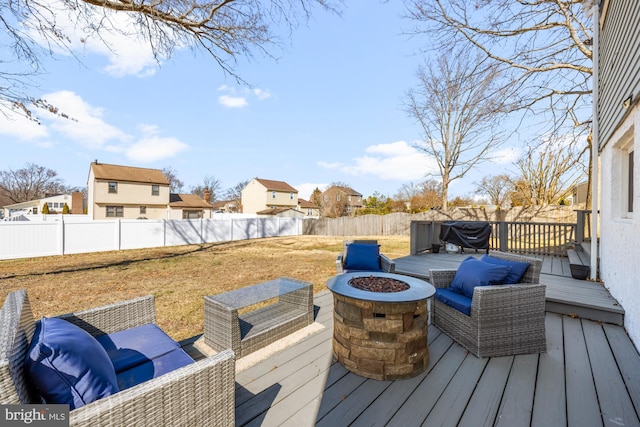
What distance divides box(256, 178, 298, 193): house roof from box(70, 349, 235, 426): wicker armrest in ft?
99.5

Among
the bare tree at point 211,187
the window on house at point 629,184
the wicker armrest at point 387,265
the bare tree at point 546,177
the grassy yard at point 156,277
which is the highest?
the bare tree at point 211,187

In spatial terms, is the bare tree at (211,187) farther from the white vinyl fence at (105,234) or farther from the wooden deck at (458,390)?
the wooden deck at (458,390)

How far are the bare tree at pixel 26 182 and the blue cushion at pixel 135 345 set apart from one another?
4775 centimetres

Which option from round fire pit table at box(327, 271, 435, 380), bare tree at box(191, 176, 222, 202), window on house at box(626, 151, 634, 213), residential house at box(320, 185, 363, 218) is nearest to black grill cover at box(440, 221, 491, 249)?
window on house at box(626, 151, 634, 213)

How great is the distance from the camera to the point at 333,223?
18.6 metres

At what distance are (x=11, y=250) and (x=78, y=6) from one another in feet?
28.3

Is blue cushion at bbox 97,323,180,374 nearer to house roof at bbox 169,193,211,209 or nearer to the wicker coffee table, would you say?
the wicker coffee table

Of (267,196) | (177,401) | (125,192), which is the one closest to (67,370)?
(177,401)

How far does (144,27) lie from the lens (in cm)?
535

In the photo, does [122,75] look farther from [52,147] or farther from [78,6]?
[52,147]

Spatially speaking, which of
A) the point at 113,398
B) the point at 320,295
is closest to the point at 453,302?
the point at 320,295

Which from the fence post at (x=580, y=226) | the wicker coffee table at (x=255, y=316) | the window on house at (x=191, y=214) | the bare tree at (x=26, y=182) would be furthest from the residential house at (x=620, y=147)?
the bare tree at (x=26, y=182)

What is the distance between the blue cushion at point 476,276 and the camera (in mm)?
2748

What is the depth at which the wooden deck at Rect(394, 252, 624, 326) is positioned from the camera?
319 centimetres
